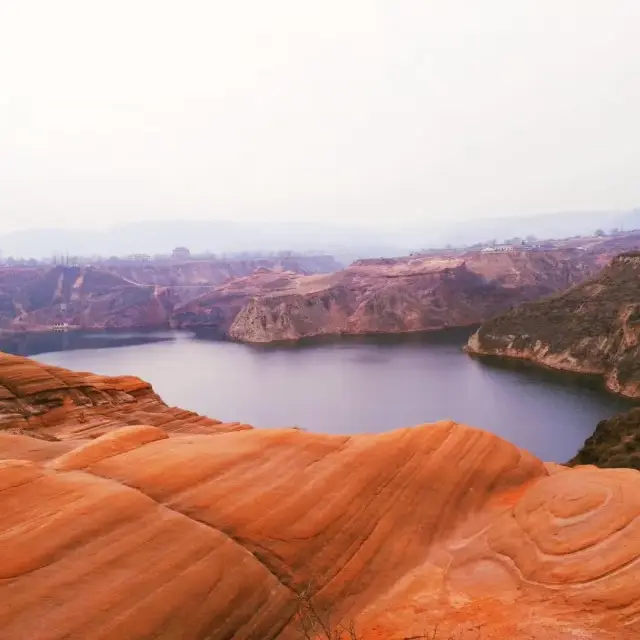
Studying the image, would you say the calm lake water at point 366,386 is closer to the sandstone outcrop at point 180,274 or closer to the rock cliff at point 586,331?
the rock cliff at point 586,331


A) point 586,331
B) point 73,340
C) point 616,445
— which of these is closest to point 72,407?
point 616,445

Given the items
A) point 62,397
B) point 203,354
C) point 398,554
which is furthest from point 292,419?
point 203,354

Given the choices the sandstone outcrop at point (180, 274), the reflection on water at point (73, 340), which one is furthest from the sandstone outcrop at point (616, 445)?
the sandstone outcrop at point (180, 274)

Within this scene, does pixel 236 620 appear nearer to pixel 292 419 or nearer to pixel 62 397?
pixel 62 397

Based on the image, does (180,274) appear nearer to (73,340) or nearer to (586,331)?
(73,340)

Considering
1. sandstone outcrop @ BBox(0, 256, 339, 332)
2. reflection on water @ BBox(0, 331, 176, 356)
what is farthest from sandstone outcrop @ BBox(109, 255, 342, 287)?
reflection on water @ BBox(0, 331, 176, 356)

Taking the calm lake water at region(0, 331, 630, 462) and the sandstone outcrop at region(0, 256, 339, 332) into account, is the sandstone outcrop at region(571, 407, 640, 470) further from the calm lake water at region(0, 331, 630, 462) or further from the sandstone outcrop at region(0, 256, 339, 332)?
the sandstone outcrop at region(0, 256, 339, 332)
